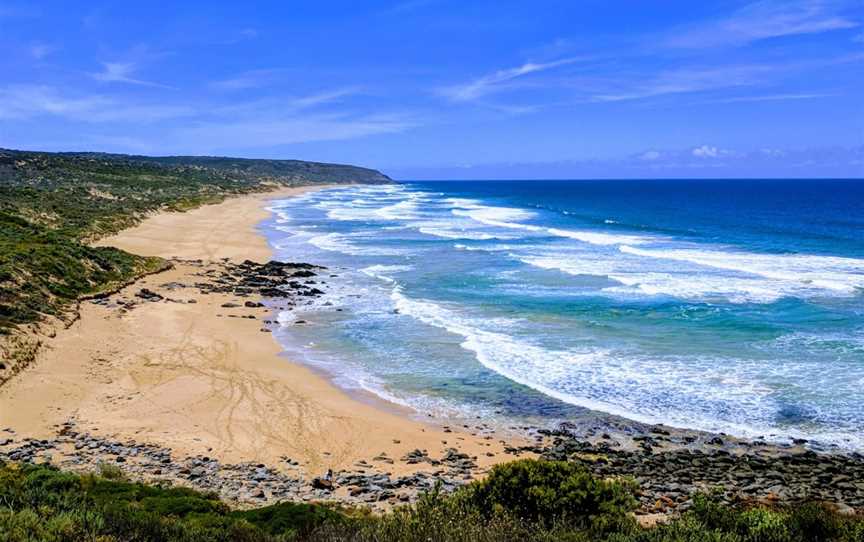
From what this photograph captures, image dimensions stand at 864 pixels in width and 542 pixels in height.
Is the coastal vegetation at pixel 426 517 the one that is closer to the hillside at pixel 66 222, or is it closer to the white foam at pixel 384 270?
the hillside at pixel 66 222

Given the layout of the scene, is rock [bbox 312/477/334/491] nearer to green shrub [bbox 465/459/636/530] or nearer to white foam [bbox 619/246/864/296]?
green shrub [bbox 465/459/636/530]

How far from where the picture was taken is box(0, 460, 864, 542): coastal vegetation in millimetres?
7512

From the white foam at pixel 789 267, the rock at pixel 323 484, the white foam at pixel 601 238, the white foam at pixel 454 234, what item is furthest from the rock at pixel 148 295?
the white foam at pixel 601 238

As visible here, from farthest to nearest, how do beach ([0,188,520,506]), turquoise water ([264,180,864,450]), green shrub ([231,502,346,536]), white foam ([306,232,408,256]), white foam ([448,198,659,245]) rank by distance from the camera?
white foam ([448,198,659,245]) → white foam ([306,232,408,256]) → turquoise water ([264,180,864,450]) → beach ([0,188,520,506]) → green shrub ([231,502,346,536])

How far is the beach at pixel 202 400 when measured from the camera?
15.3m

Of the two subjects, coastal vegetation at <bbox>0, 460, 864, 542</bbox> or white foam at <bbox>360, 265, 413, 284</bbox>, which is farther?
white foam at <bbox>360, 265, 413, 284</bbox>

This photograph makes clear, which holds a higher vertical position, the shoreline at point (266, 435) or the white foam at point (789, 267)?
the white foam at point (789, 267)

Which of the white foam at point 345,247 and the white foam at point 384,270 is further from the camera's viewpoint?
the white foam at point 345,247

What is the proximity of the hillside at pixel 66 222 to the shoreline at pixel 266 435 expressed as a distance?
92.1 inches

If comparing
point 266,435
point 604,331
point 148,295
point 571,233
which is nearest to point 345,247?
point 571,233

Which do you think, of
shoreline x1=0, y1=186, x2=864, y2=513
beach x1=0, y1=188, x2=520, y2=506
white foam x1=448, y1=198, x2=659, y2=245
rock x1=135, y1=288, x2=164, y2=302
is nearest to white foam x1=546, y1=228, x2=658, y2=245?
white foam x1=448, y1=198, x2=659, y2=245

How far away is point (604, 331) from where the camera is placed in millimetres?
25266

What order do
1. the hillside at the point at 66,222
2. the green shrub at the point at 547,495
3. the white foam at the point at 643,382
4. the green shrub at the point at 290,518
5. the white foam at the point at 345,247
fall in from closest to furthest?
the green shrub at the point at 290,518 → the green shrub at the point at 547,495 → the white foam at the point at 643,382 → the hillside at the point at 66,222 → the white foam at the point at 345,247

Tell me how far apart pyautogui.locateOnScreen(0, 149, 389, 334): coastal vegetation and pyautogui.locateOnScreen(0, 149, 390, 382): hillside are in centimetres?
4
